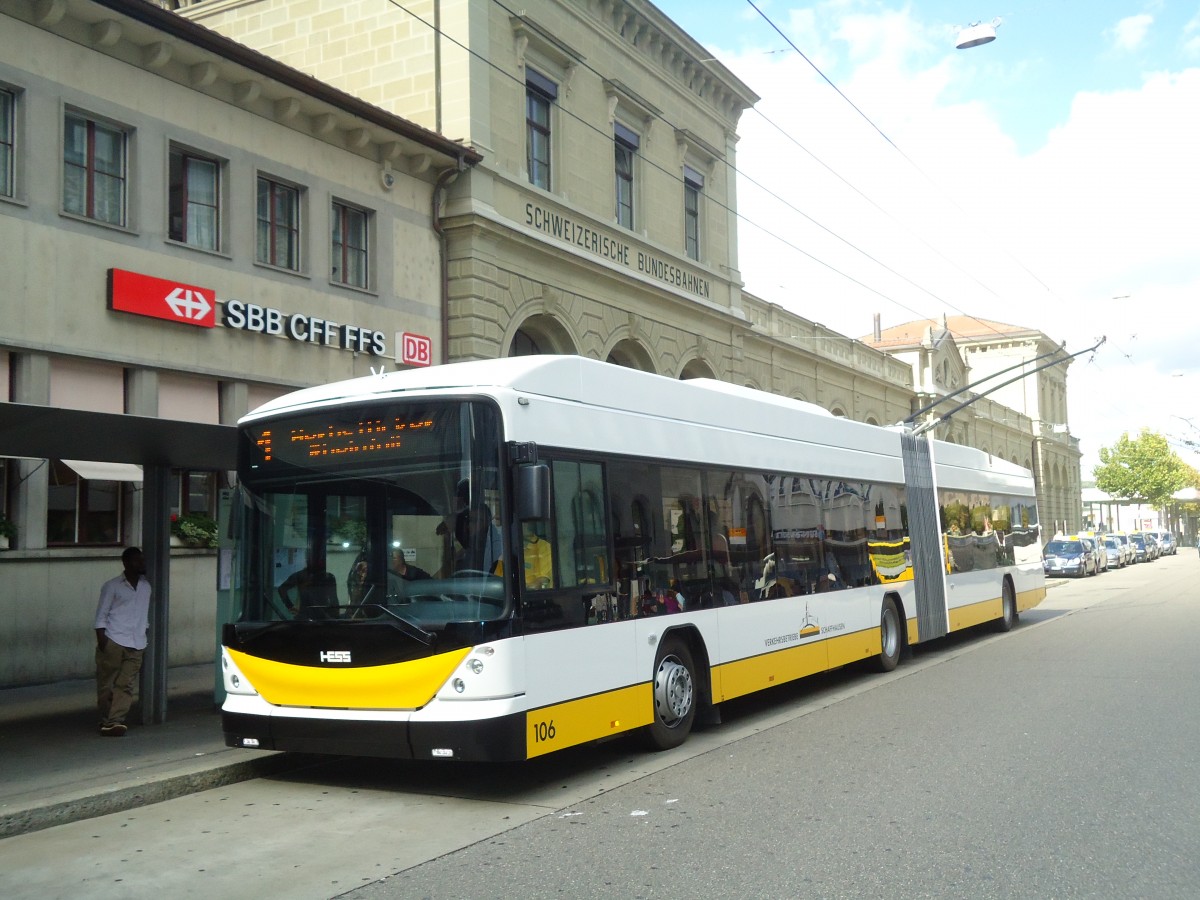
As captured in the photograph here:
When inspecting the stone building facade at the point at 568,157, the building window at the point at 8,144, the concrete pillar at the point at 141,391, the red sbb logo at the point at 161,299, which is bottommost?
the concrete pillar at the point at 141,391

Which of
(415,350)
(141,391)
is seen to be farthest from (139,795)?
(415,350)

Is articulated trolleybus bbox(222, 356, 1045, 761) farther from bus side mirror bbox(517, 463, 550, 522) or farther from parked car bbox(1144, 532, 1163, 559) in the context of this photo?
parked car bbox(1144, 532, 1163, 559)

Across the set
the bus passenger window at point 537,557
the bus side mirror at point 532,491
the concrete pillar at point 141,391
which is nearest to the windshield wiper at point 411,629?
the bus passenger window at point 537,557

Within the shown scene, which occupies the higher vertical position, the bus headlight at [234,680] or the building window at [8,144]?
the building window at [8,144]

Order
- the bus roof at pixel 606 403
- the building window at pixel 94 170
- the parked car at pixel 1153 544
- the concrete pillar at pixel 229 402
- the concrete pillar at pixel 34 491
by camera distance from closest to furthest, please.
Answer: the bus roof at pixel 606 403 → the concrete pillar at pixel 34 491 → the building window at pixel 94 170 → the concrete pillar at pixel 229 402 → the parked car at pixel 1153 544

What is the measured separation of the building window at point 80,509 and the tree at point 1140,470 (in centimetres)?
9211

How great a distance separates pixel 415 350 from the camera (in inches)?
738

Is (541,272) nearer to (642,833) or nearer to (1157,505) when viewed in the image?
(642,833)

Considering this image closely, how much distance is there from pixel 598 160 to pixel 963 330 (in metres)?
59.4

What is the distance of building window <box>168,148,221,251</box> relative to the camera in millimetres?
15305

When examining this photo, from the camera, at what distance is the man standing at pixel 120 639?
34.4ft

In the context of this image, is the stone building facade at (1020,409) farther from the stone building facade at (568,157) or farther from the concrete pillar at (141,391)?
the concrete pillar at (141,391)

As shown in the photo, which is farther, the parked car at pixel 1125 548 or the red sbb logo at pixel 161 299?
the parked car at pixel 1125 548

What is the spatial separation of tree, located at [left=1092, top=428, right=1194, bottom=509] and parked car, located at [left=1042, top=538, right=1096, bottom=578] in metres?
50.5
